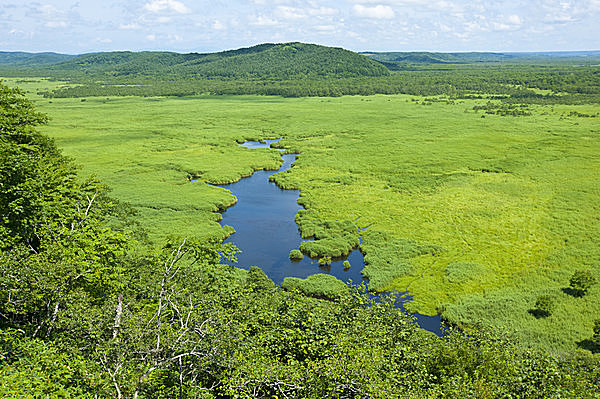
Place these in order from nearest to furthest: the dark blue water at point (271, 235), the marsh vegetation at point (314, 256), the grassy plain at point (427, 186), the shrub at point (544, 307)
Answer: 1. the marsh vegetation at point (314, 256)
2. the shrub at point (544, 307)
3. the grassy plain at point (427, 186)
4. the dark blue water at point (271, 235)

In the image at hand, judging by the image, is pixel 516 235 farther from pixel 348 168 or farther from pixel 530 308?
pixel 348 168

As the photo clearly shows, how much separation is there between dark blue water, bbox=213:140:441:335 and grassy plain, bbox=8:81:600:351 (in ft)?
6.27

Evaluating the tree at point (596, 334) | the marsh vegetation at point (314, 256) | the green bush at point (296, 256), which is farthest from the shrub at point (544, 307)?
the green bush at point (296, 256)

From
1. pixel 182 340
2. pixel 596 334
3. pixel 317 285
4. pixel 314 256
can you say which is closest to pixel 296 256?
pixel 314 256

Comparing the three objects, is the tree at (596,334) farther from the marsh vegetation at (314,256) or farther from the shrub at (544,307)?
the shrub at (544,307)

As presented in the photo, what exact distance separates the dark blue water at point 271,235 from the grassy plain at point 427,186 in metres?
1.91

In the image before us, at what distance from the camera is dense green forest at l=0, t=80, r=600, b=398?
13.9 m

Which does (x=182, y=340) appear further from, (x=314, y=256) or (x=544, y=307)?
(x=544, y=307)

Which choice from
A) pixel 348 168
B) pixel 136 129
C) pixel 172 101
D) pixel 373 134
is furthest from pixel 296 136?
pixel 172 101

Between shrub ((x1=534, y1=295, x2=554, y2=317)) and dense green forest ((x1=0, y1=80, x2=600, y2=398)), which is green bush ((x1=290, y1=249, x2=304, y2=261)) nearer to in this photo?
dense green forest ((x1=0, y1=80, x2=600, y2=398))

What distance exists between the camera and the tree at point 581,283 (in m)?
33.9

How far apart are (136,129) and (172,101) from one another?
70.2 metres

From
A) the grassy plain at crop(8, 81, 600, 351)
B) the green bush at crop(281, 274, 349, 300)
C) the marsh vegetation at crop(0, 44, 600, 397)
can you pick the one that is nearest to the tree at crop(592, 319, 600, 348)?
the marsh vegetation at crop(0, 44, 600, 397)

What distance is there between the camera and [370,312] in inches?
836
